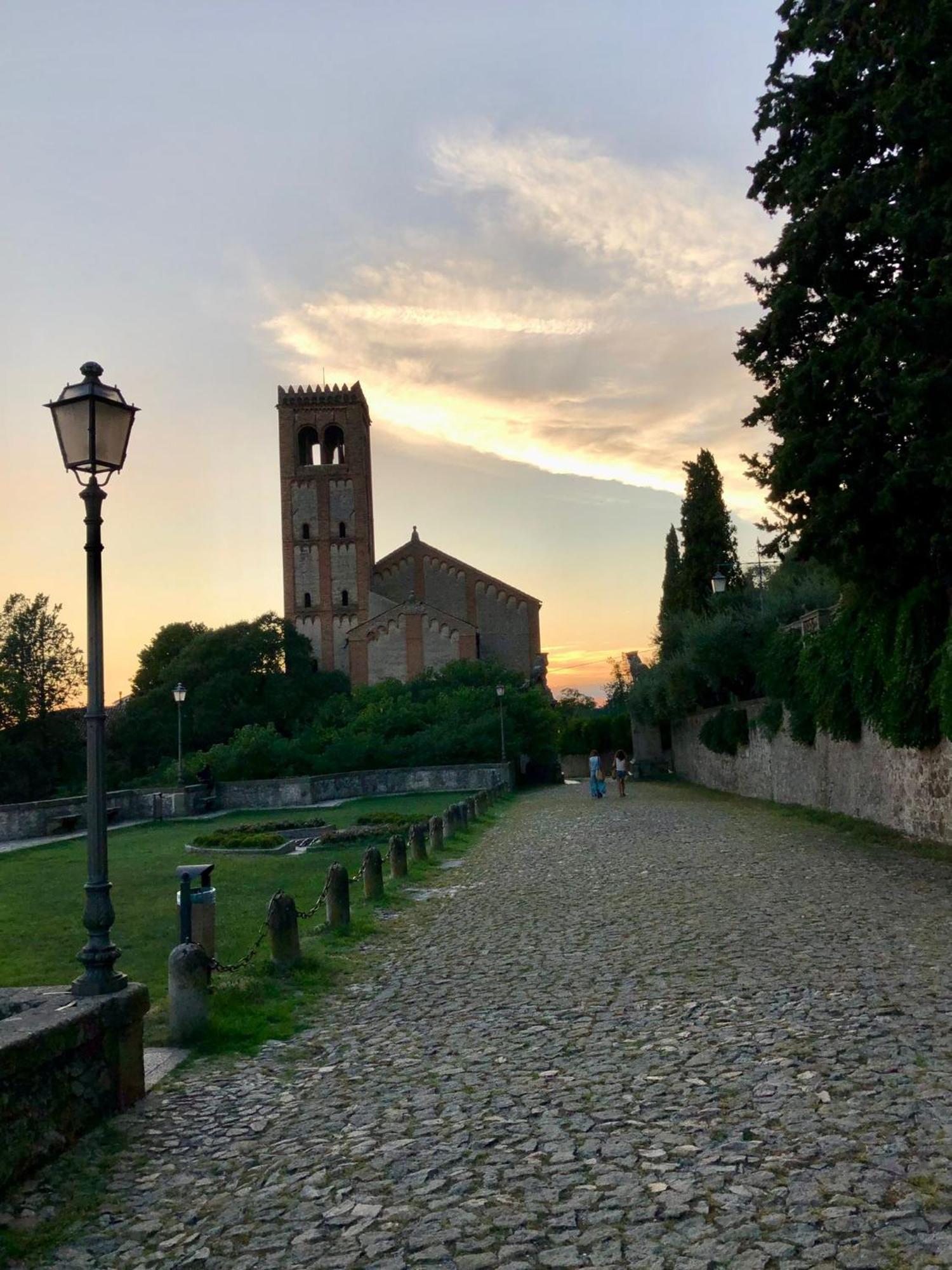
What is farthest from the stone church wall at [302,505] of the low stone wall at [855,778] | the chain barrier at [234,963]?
the chain barrier at [234,963]

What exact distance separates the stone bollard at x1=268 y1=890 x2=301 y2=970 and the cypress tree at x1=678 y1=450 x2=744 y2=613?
36.2 m

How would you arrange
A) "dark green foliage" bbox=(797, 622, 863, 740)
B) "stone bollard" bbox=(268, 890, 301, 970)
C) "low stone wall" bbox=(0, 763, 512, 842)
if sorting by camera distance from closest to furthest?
"stone bollard" bbox=(268, 890, 301, 970)
"dark green foliage" bbox=(797, 622, 863, 740)
"low stone wall" bbox=(0, 763, 512, 842)

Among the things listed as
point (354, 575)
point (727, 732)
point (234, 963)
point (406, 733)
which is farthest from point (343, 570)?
point (234, 963)

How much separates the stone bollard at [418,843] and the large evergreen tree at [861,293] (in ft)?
26.1

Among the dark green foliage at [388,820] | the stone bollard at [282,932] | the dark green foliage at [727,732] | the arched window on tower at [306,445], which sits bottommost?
the dark green foliage at [388,820]

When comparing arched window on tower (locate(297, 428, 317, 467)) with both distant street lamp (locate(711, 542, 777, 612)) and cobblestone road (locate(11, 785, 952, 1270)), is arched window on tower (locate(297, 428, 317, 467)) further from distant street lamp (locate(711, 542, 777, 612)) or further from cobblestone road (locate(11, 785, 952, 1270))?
cobblestone road (locate(11, 785, 952, 1270))

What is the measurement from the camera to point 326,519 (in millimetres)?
68562

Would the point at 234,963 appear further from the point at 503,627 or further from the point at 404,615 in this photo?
the point at 503,627

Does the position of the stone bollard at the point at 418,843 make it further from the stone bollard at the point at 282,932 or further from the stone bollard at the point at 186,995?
the stone bollard at the point at 186,995

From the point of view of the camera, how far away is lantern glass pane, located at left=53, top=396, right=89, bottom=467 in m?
6.15

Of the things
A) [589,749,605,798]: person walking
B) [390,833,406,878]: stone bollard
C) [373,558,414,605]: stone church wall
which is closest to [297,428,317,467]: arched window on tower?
[373,558,414,605]: stone church wall

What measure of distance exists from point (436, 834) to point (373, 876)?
641cm

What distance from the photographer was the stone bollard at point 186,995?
685 centimetres

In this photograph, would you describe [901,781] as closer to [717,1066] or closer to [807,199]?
[807,199]
